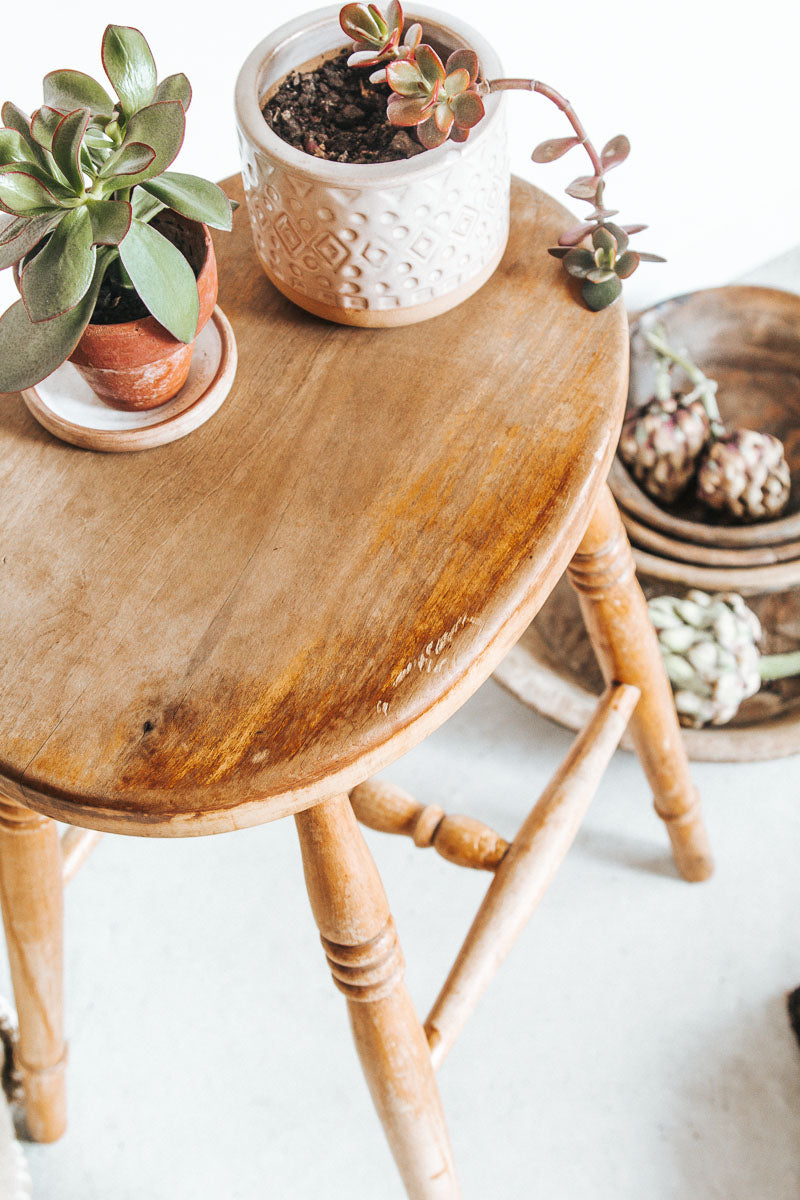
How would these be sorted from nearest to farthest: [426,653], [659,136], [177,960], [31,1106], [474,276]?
[426,653] < [474,276] < [31,1106] < [177,960] < [659,136]

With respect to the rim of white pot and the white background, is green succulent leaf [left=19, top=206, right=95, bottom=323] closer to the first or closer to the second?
the rim of white pot

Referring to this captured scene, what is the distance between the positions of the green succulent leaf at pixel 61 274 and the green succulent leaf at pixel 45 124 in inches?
1.4

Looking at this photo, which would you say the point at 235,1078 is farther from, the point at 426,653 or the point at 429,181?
the point at 429,181

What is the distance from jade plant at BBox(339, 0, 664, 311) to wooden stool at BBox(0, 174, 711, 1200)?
0.07 feet

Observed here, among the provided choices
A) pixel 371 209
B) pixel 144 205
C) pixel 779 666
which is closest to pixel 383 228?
pixel 371 209

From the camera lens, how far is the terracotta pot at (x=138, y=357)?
18.6 inches

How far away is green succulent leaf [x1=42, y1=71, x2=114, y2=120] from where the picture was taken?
→ 465 mm

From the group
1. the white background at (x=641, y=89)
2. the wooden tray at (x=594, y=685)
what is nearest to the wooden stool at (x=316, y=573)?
the white background at (x=641, y=89)

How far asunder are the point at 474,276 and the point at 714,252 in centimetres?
89

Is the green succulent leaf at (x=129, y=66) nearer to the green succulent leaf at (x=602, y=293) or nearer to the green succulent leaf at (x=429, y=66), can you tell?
the green succulent leaf at (x=429, y=66)

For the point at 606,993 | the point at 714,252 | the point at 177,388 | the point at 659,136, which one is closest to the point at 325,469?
the point at 177,388

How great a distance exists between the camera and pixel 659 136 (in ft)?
3.72

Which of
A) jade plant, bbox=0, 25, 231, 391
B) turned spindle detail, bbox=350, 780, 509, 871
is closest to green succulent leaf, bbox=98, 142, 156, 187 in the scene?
jade plant, bbox=0, 25, 231, 391

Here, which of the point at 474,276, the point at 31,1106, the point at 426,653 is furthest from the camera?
the point at 31,1106
